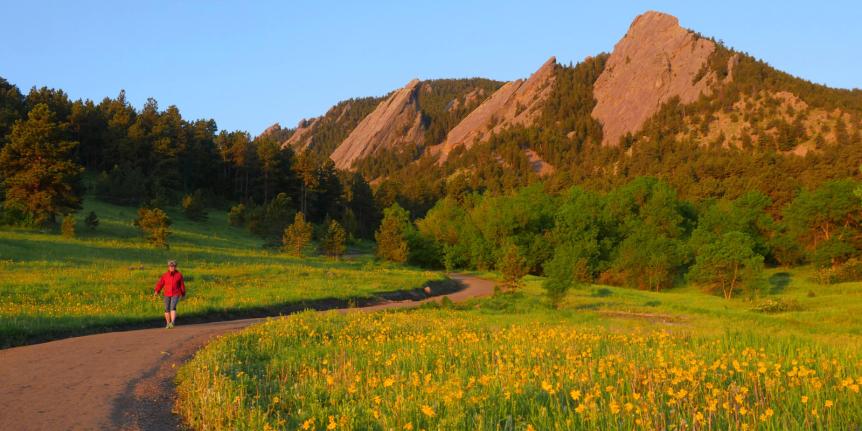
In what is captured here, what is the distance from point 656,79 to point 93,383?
644 ft

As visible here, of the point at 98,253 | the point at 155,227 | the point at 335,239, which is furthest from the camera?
the point at 335,239

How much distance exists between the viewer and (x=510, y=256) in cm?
3800

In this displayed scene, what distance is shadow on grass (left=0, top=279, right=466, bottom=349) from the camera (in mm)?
15031

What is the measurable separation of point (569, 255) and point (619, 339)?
160 feet

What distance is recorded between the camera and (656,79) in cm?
18212

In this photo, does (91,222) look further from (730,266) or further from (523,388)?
(730,266)

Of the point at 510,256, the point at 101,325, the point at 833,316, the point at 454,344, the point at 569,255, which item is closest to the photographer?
the point at 454,344

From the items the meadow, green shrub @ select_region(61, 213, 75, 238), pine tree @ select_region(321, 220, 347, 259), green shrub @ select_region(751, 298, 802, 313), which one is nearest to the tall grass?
the meadow

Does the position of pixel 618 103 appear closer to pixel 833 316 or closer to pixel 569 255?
pixel 569 255

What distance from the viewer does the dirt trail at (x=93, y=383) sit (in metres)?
7.54

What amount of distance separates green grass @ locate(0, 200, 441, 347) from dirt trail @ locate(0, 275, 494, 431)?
347 centimetres

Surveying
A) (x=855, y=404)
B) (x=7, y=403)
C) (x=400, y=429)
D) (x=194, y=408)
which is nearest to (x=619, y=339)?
(x=855, y=404)

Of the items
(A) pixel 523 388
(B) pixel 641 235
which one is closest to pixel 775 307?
(A) pixel 523 388

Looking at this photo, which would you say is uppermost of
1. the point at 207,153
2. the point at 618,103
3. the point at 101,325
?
the point at 618,103
